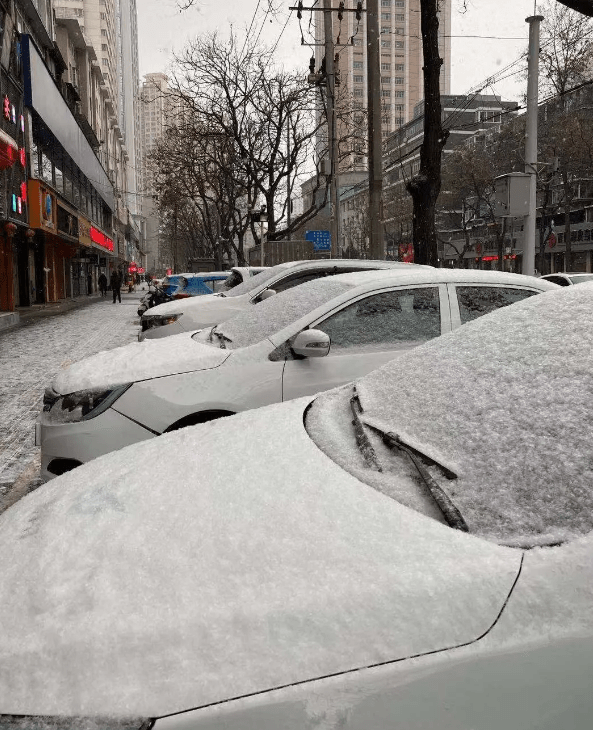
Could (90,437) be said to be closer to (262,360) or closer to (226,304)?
(262,360)

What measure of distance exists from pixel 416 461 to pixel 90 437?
2926 millimetres

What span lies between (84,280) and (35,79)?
88.3 feet

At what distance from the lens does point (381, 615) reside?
145 centimetres

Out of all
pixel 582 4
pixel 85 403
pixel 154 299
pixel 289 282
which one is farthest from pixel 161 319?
pixel 154 299

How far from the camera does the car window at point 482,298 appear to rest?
5164 millimetres

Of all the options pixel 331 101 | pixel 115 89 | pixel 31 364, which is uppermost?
pixel 115 89

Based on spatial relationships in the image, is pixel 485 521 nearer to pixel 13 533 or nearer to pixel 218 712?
pixel 218 712

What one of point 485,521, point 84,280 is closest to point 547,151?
point 84,280

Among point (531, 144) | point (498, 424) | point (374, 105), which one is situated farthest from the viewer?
point (531, 144)

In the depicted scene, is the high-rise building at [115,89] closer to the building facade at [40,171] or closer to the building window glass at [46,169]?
the building facade at [40,171]

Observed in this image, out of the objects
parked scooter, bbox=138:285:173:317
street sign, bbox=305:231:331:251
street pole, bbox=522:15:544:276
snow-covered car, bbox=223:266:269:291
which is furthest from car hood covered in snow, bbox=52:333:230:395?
street sign, bbox=305:231:331:251

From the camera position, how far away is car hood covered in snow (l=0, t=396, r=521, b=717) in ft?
4.54

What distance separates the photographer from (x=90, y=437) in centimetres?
445

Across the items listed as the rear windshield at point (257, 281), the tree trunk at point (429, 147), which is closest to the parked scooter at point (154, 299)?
the tree trunk at point (429, 147)
